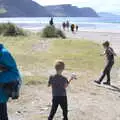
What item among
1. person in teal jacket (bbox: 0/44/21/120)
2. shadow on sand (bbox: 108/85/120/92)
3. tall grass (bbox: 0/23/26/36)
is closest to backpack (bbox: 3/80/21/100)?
person in teal jacket (bbox: 0/44/21/120)

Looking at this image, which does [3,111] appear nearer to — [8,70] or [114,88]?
[8,70]

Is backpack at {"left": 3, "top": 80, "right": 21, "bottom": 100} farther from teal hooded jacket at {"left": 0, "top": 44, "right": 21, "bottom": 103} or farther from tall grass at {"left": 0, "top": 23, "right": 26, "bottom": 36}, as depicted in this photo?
tall grass at {"left": 0, "top": 23, "right": 26, "bottom": 36}

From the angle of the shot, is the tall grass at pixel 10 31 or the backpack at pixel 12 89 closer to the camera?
the backpack at pixel 12 89

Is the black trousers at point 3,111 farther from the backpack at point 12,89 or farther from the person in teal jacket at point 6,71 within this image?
the backpack at point 12,89

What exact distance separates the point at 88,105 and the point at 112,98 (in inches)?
53.6

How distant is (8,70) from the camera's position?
736cm

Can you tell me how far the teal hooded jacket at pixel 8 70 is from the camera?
7.27m

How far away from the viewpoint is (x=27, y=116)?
10.0 meters

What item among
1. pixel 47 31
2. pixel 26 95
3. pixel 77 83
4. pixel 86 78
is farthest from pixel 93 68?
pixel 47 31

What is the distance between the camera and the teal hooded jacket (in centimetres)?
727

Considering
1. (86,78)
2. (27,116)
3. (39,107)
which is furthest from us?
(86,78)

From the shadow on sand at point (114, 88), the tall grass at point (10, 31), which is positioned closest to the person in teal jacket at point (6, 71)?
the shadow on sand at point (114, 88)

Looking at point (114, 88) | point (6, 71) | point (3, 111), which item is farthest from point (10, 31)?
point (6, 71)

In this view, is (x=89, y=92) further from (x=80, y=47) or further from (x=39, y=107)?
(x=80, y=47)
